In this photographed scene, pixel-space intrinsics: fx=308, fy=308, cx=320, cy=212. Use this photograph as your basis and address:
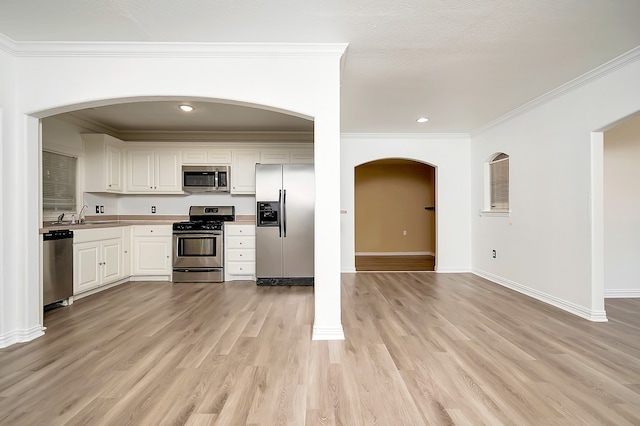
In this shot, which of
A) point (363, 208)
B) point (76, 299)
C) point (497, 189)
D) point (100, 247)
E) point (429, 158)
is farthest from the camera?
point (363, 208)

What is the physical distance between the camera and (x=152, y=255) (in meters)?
4.83

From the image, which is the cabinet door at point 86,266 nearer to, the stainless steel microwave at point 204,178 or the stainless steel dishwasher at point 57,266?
the stainless steel dishwasher at point 57,266

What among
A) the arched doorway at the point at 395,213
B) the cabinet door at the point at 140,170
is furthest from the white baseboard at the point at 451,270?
the cabinet door at the point at 140,170

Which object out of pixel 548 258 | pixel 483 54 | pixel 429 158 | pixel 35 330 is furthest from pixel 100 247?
pixel 548 258

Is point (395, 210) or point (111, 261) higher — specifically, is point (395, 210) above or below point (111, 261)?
above

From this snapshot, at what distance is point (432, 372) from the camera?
6.89 feet

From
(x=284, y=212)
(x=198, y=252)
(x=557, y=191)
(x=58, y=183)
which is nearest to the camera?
(x=557, y=191)

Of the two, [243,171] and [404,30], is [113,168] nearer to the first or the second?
[243,171]

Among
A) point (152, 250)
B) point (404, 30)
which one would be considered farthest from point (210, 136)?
point (404, 30)

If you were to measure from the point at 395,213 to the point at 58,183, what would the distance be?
6870 mm

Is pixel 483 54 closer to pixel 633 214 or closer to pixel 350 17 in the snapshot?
pixel 350 17

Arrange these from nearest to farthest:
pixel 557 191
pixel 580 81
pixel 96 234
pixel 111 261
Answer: pixel 580 81 → pixel 557 191 → pixel 96 234 → pixel 111 261

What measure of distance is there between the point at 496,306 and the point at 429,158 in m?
2.88

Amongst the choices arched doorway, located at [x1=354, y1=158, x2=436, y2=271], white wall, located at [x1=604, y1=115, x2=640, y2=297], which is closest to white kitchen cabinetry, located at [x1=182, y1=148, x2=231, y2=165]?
arched doorway, located at [x1=354, y1=158, x2=436, y2=271]
